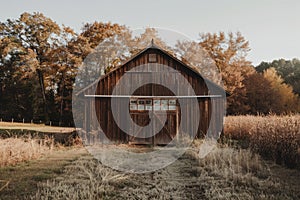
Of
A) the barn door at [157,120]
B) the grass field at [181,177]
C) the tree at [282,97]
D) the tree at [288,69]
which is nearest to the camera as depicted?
the grass field at [181,177]

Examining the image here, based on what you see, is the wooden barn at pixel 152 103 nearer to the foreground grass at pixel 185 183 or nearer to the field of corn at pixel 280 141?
the field of corn at pixel 280 141

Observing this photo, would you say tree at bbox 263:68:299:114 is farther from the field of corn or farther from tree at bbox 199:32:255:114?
the field of corn

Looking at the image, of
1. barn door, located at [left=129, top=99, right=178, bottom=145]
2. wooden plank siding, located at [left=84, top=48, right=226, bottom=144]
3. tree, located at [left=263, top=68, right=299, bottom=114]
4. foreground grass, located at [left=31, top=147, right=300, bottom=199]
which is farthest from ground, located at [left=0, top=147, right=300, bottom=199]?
tree, located at [left=263, top=68, right=299, bottom=114]

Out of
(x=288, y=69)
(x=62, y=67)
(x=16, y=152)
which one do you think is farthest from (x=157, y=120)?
(x=288, y=69)

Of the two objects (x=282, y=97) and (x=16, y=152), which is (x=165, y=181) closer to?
(x=16, y=152)

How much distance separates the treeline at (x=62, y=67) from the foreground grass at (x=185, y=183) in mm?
23385

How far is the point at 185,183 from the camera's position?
280 inches

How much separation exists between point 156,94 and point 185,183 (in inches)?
339

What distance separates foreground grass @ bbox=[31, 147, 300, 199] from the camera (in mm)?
5969

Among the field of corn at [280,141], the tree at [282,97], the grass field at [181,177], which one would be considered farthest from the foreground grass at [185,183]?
the tree at [282,97]

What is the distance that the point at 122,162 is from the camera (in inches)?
368

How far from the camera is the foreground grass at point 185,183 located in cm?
597

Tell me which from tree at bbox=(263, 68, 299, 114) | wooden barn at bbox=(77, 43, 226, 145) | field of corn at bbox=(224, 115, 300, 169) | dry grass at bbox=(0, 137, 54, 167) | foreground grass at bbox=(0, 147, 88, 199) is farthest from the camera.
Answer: tree at bbox=(263, 68, 299, 114)

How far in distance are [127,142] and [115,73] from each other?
3.82 meters
